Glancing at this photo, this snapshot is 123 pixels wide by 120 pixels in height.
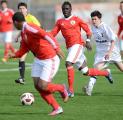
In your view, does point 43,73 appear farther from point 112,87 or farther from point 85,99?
point 112,87

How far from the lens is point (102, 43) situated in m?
17.2

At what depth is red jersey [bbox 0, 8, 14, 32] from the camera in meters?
29.6

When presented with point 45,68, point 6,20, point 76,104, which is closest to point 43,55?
point 45,68

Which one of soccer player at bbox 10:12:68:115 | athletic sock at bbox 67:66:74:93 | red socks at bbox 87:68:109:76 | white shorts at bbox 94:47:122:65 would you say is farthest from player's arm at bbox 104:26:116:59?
soccer player at bbox 10:12:68:115

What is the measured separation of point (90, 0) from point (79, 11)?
7746mm

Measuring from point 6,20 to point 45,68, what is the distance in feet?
56.9

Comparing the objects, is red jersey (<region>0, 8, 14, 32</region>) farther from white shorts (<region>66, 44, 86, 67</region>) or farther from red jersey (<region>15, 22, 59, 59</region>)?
red jersey (<region>15, 22, 59, 59</region>)

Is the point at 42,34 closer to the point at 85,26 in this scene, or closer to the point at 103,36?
the point at 85,26

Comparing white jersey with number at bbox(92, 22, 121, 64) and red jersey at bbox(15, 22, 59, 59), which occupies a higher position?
red jersey at bbox(15, 22, 59, 59)

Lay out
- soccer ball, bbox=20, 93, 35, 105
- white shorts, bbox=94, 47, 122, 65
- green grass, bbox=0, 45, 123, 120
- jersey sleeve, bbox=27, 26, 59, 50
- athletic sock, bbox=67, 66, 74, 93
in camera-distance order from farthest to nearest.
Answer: white shorts, bbox=94, 47, 122, 65, athletic sock, bbox=67, 66, 74, 93, soccer ball, bbox=20, 93, 35, 105, green grass, bbox=0, 45, 123, 120, jersey sleeve, bbox=27, 26, 59, 50

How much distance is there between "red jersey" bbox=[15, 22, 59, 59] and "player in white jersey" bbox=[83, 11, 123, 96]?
361 cm

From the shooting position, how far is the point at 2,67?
84.3 ft

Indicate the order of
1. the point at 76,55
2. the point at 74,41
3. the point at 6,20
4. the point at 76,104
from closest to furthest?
the point at 76,104
the point at 76,55
the point at 74,41
the point at 6,20

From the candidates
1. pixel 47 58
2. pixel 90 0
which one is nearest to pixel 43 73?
pixel 47 58
